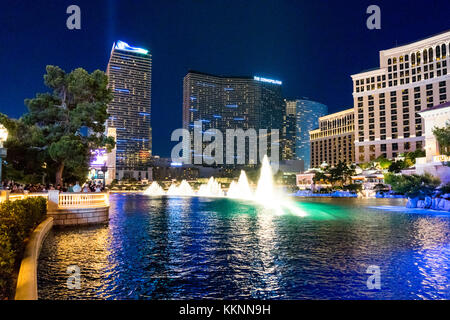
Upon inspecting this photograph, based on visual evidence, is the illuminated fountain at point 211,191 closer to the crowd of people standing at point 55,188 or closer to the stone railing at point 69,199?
the crowd of people standing at point 55,188

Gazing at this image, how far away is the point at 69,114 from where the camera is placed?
81.1ft

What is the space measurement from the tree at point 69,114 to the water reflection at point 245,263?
30.6ft

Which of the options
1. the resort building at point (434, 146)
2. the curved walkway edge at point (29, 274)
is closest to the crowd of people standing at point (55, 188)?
the curved walkway edge at point (29, 274)

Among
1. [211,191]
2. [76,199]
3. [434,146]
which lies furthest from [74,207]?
[211,191]

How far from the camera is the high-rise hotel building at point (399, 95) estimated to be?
98.6 m

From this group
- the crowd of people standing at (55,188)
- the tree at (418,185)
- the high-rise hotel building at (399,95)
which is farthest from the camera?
the high-rise hotel building at (399,95)

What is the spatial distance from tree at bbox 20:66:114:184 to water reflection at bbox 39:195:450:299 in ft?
30.6

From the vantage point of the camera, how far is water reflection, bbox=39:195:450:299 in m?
7.47

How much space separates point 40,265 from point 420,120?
380ft

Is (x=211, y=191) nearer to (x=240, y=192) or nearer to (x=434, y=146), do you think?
(x=240, y=192)

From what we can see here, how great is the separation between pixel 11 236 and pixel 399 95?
122024mm
